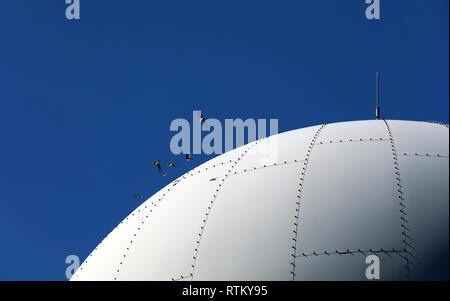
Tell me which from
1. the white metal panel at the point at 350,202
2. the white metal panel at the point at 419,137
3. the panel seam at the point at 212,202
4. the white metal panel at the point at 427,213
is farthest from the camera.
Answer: the white metal panel at the point at 419,137

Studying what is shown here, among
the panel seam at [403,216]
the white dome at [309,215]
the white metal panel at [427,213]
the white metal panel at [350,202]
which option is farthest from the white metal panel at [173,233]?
the white metal panel at [427,213]

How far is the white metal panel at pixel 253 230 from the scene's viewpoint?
11070mm

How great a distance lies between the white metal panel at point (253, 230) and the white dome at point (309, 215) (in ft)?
0.05

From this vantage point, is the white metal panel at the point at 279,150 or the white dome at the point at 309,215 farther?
the white metal panel at the point at 279,150

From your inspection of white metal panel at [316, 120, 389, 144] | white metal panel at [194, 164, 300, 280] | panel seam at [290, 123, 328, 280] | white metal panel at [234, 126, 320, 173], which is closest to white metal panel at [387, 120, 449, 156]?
white metal panel at [316, 120, 389, 144]

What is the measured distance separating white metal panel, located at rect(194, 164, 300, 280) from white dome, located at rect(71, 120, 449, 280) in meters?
0.02

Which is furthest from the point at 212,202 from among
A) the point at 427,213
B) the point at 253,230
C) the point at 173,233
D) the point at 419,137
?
the point at 419,137

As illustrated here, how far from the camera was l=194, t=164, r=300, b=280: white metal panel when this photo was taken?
11070mm

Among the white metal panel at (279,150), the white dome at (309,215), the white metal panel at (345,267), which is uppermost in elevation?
the white metal panel at (279,150)

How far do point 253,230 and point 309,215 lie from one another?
2.90 ft

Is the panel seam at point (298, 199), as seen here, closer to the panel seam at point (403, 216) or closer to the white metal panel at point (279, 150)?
the white metal panel at point (279, 150)
